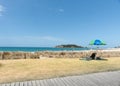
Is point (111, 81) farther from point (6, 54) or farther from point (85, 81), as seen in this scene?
point (6, 54)

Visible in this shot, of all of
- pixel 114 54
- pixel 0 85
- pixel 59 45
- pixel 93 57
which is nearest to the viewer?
pixel 0 85

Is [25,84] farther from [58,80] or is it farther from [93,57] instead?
[93,57]

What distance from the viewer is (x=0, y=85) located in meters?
6.59

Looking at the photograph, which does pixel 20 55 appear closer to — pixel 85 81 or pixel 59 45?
pixel 85 81

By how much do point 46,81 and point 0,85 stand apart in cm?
173

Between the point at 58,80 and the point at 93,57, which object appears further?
the point at 93,57

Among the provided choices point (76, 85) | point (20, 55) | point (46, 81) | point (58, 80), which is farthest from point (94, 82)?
point (20, 55)

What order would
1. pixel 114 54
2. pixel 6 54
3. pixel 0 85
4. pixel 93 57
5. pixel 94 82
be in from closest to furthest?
pixel 0 85
pixel 94 82
pixel 93 57
pixel 6 54
pixel 114 54

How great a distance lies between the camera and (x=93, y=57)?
1705 cm

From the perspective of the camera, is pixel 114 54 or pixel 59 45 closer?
pixel 114 54

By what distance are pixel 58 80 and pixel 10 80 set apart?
196cm

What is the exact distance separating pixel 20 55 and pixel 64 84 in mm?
13204

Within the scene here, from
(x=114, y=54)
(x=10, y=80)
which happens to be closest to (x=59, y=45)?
(x=114, y=54)

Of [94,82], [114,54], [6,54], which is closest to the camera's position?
[94,82]
